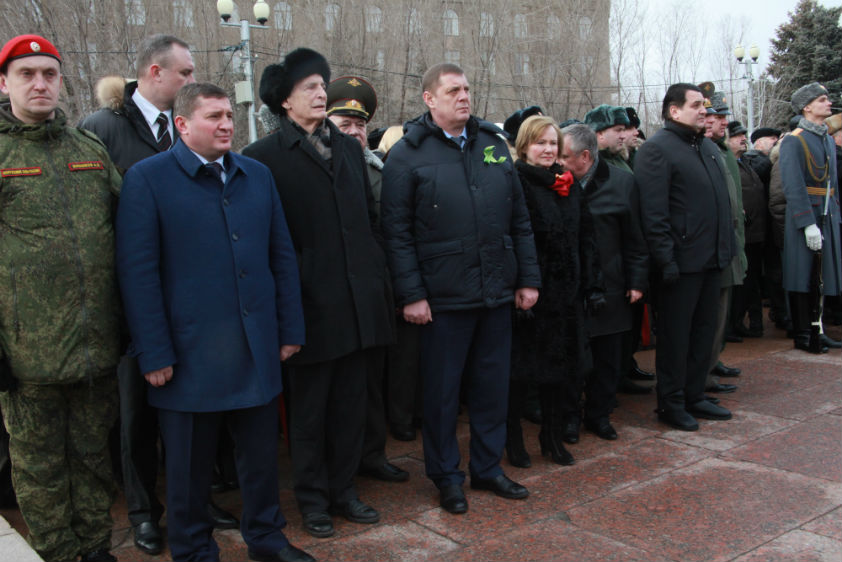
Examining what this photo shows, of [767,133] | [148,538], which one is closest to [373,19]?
[767,133]

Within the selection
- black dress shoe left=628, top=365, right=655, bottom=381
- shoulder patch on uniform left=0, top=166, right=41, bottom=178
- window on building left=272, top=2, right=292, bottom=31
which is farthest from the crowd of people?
window on building left=272, top=2, right=292, bottom=31

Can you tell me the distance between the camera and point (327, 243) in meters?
3.61

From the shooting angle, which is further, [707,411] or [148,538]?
[707,411]

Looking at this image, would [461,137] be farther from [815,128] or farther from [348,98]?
[815,128]

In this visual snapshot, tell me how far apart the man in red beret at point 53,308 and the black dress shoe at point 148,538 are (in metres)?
0.26

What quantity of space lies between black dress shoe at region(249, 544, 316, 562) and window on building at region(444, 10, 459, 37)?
1096 inches

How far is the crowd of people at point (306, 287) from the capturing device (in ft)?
9.93

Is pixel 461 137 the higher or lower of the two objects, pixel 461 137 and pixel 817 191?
the higher

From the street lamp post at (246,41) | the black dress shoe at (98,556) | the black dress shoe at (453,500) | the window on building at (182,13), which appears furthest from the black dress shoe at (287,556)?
the window on building at (182,13)

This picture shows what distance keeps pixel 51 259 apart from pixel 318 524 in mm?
1667

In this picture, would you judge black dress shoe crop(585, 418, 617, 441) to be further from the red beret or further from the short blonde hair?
the red beret

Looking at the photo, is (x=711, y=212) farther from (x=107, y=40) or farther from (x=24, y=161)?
(x=107, y=40)

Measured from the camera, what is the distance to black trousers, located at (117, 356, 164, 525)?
3561mm

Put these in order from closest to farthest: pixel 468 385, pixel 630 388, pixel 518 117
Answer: pixel 468 385 < pixel 518 117 < pixel 630 388
